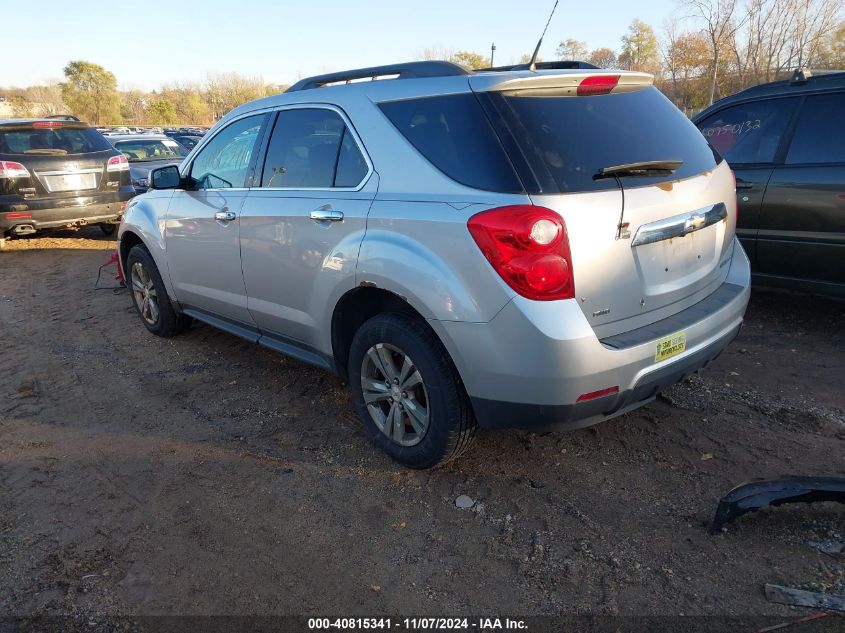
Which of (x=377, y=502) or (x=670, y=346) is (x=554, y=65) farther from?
(x=377, y=502)

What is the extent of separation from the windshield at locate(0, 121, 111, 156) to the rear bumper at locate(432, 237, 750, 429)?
332 inches

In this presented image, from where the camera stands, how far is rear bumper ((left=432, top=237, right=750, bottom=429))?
2438 mm

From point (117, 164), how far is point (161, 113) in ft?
206

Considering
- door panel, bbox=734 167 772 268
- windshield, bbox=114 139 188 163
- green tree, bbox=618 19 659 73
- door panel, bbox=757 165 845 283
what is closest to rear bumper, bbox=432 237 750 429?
door panel, bbox=757 165 845 283

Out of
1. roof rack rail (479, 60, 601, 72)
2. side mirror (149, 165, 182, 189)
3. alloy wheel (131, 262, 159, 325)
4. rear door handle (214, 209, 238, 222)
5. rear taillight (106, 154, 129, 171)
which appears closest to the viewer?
→ roof rack rail (479, 60, 601, 72)

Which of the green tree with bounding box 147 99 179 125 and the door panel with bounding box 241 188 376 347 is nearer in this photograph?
the door panel with bounding box 241 188 376 347

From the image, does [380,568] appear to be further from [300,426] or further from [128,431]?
[128,431]

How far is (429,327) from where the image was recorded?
287 centimetres

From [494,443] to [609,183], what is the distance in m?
1.53

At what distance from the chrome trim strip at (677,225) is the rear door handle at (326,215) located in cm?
141

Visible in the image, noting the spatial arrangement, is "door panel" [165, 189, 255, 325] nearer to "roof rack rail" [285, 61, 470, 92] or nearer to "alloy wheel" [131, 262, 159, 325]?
"alloy wheel" [131, 262, 159, 325]

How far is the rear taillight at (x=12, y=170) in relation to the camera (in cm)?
845

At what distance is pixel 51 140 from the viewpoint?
895 cm

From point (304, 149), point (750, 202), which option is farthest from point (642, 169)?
point (750, 202)
